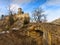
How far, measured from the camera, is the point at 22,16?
85.8 feet

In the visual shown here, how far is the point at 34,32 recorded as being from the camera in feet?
63.4

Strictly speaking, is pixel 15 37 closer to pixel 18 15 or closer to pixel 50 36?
pixel 50 36

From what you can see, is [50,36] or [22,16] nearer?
[50,36]

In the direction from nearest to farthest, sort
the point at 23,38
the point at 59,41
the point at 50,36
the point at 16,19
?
the point at 59,41 < the point at 50,36 < the point at 23,38 < the point at 16,19

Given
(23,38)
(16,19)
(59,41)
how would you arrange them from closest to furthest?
(59,41)
(23,38)
(16,19)

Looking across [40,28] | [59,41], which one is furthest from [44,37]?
[59,41]

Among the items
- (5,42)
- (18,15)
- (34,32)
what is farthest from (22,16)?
(5,42)

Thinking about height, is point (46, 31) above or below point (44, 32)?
above

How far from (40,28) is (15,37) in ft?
8.97

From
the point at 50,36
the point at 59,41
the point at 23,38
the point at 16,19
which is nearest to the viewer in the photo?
the point at 59,41

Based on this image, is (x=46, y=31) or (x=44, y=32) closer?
(x=46, y=31)

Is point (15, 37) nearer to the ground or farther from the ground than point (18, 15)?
nearer to the ground

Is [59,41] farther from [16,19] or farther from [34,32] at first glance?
[16,19]

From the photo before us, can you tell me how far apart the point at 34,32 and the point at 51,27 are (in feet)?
7.67
